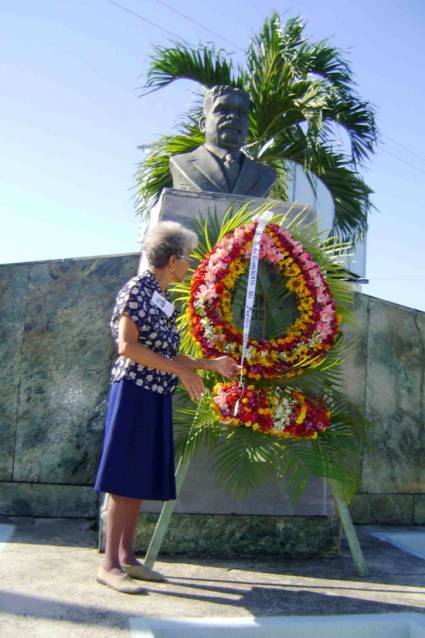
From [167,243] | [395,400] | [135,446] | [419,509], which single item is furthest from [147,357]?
[419,509]

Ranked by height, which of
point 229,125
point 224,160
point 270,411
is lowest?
point 270,411

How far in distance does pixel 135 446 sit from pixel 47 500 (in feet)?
6.70

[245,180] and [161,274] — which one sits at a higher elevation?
[245,180]

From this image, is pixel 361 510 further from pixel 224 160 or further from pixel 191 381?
pixel 191 381

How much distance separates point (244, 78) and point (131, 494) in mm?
8070

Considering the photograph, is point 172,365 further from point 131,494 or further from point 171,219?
point 171,219

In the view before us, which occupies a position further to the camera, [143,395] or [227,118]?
[227,118]

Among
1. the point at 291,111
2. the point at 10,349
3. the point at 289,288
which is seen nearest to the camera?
the point at 289,288

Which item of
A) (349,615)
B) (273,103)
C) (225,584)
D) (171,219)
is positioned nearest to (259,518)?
(225,584)

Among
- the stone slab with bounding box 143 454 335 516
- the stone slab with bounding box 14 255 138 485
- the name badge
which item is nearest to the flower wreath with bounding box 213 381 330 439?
the name badge

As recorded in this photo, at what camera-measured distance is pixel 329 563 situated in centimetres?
387

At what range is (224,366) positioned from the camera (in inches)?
123

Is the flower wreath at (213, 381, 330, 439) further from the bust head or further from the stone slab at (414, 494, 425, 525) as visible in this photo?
the stone slab at (414, 494, 425, 525)

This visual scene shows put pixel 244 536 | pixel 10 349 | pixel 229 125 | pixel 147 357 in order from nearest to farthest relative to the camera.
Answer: pixel 147 357 < pixel 244 536 < pixel 229 125 < pixel 10 349
